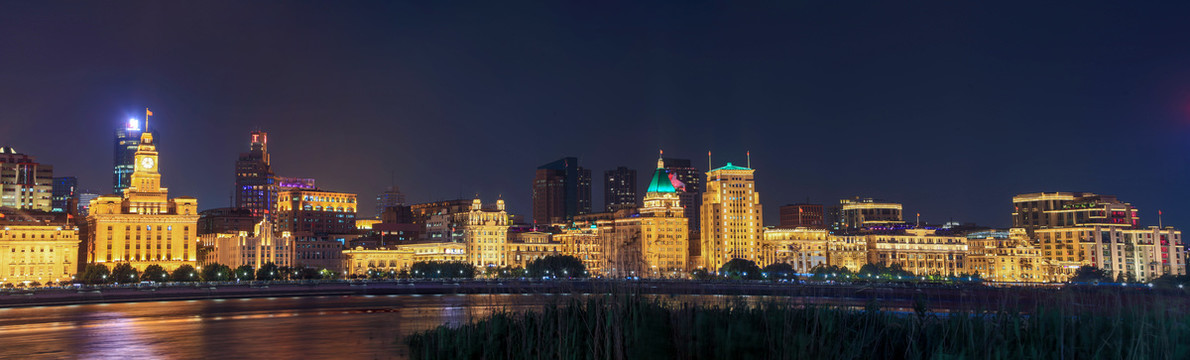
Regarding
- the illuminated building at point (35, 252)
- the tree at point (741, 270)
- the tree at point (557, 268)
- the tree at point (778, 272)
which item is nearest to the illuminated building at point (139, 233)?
the illuminated building at point (35, 252)

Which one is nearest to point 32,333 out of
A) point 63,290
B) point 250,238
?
point 63,290

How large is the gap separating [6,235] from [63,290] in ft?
202

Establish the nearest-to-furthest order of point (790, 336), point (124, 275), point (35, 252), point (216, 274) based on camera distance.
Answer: point (790, 336) < point (124, 275) < point (216, 274) < point (35, 252)

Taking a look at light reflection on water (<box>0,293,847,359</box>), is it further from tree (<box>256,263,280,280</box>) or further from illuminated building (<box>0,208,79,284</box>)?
illuminated building (<box>0,208,79,284</box>)

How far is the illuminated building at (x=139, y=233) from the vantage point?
7328 inches

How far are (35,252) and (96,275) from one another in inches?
916

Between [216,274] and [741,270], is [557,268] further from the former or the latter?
[216,274]

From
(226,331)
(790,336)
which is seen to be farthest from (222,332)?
(790,336)

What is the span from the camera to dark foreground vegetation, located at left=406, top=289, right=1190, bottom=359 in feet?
85.2

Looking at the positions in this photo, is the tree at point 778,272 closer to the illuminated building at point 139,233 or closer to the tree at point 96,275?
the tree at point 96,275

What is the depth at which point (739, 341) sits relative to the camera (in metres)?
27.0

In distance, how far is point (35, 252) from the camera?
17025 cm

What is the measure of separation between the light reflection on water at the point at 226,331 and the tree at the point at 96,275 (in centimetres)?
7182

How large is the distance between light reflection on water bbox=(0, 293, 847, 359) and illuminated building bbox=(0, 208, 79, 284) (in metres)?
93.4
